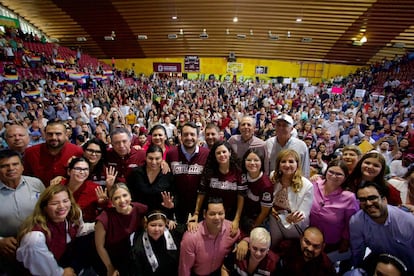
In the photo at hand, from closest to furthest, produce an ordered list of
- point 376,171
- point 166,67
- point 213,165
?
point 376,171 → point 213,165 → point 166,67

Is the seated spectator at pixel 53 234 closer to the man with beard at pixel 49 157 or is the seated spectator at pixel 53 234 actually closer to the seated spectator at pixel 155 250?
the seated spectator at pixel 155 250

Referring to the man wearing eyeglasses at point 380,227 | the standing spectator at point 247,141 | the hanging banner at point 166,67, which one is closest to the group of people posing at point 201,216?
the man wearing eyeglasses at point 380,227

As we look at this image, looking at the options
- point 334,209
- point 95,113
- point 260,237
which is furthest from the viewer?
point 95,113

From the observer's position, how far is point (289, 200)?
2.19 metres

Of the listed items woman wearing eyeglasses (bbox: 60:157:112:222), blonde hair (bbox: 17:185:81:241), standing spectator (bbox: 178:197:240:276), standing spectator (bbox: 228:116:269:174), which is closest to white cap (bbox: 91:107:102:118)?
woman wearing eyeglasses (bbox: 60:157:112:222)

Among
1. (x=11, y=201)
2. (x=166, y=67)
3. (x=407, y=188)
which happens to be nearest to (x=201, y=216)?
(x=11, y=201)

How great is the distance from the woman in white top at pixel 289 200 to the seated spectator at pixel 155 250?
1019 mm

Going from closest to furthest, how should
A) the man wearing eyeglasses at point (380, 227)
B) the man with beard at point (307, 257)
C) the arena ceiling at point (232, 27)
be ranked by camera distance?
1. the man wearing eyeglasses at point (380, 227)
2. the man with beard at point (307, 257)
3. the arena ceiling at point (232, 27)

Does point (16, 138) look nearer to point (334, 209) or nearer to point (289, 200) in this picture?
point (289, 200)

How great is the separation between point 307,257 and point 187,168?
1.46 metres

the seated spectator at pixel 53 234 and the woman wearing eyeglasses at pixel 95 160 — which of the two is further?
the woman wearing eyeglasses at pixel 95 160

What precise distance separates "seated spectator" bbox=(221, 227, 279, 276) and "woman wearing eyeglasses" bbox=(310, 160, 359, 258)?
0.51 m

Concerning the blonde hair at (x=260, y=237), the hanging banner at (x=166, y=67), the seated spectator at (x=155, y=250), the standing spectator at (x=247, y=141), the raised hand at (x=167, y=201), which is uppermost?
the hanging banner at (x=166, y=67)

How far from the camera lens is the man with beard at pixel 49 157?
257 centimetres
